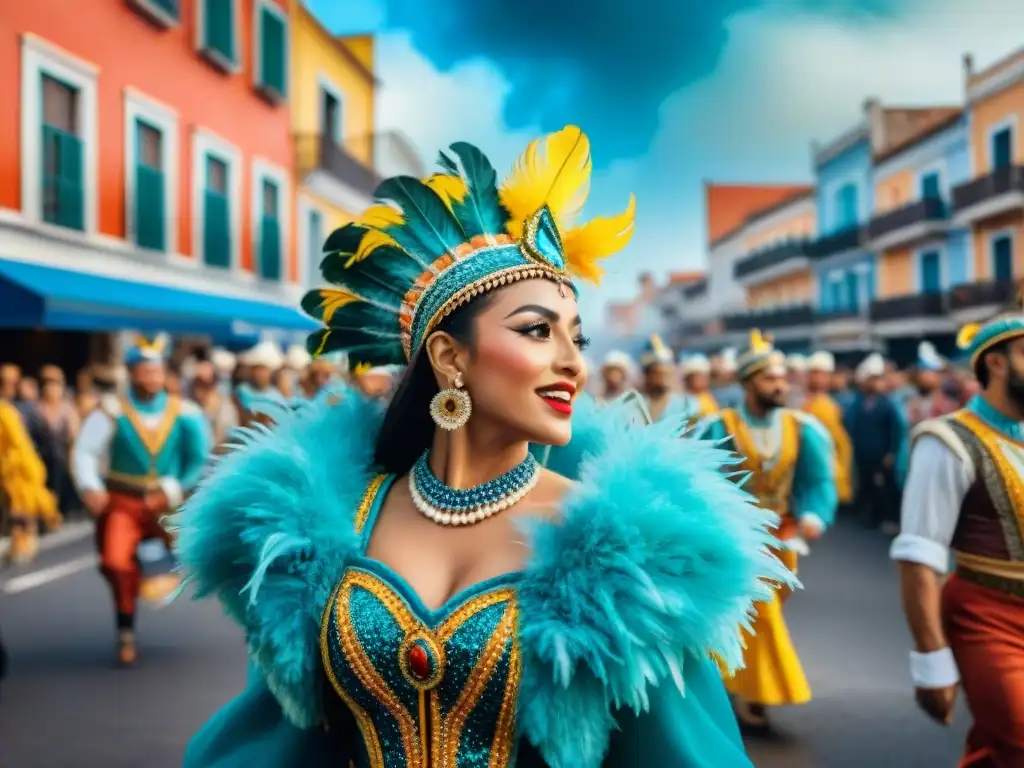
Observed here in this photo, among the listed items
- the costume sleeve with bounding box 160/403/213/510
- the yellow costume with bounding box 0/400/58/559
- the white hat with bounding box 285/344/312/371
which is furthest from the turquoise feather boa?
the white hat with bounding box 285/344/312/371

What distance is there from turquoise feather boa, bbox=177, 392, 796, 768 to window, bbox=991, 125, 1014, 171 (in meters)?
25.0

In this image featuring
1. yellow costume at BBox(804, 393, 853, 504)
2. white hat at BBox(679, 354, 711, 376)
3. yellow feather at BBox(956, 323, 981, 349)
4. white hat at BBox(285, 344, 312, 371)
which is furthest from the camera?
yellow costume at BBox(804, 393, 853, 504)

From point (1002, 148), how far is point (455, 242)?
84.2 ft

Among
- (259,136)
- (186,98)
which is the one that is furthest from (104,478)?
(259,136)

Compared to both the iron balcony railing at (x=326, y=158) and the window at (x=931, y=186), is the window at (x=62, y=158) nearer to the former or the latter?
the iron balcony railing at (x=326, y=158)

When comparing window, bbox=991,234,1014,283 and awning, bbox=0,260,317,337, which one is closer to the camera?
awning, bbox=0,260,317,337

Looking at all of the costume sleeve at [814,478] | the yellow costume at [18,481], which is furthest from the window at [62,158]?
the costume sleeve at [814,478]

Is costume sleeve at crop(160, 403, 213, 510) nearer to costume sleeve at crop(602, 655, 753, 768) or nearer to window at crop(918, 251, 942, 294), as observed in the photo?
costume sleeve at crop(602, 655, 753, 768)

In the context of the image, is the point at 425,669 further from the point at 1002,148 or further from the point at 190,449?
the point at 1002,148

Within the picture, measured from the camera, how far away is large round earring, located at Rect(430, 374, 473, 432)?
2.18 metres

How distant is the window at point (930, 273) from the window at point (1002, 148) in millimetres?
4647

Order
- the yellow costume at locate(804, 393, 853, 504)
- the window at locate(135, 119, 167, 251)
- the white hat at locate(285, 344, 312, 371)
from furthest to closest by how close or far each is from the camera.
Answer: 1. the window at locate(135, 119, 167, 251)
2. the yellow costume at locate(804, 393, 853, 504)
3. the white hat at locate(285, 344, 312, 371)

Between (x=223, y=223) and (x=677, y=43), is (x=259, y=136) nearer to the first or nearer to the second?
(x=223, y=223)

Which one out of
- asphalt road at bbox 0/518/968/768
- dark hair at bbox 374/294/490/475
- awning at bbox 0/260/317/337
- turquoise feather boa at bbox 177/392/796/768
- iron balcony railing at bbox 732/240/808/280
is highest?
iron balcony railing at bbox 732/240/808/280
